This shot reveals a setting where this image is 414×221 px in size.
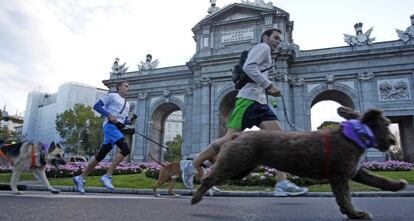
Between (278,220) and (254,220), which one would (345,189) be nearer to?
(278,220)

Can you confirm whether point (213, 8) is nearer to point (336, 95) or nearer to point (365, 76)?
point (336, 95)

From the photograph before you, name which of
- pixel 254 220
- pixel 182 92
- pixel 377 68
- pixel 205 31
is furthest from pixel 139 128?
pixel 254 220

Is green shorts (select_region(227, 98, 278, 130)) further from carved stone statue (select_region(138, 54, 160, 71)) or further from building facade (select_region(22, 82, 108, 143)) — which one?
building facade (select_region(22, 82, 108, 143))

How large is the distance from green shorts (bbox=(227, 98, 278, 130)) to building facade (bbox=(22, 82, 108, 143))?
6563 cm

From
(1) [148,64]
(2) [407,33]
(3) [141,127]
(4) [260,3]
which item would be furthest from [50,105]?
(2) [407,33]

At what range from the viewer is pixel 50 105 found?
6950cm

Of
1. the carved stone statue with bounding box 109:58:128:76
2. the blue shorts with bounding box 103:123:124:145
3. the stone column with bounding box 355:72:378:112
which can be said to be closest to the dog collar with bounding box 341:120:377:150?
the blue shorts with bounding box 103:123:124:145

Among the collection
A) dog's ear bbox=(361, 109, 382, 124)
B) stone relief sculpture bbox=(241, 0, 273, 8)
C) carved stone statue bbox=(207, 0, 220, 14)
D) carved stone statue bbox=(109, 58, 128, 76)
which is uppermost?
carved stone statue bbox=(207, 0, 220, 14)

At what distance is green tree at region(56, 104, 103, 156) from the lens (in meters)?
46.5

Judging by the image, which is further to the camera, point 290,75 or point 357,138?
point 290,75

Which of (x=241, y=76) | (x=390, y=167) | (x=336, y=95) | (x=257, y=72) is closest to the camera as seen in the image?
(x=257, y=72)

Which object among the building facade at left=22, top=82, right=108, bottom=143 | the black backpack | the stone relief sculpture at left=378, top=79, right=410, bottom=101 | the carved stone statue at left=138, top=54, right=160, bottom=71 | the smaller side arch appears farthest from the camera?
the building facade at left=22, top=82, right=108, bottom=143

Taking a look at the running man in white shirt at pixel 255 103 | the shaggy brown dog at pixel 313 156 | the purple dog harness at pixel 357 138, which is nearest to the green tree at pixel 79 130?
the running man in white shirt at pixel 255 103

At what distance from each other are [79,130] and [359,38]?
130 feet
